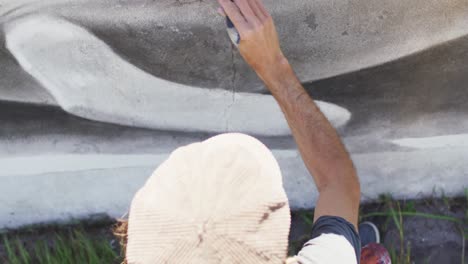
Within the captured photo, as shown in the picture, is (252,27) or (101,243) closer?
(252,27)

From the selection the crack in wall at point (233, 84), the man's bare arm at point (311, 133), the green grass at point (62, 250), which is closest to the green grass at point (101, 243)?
the green grass at point (62, 250)

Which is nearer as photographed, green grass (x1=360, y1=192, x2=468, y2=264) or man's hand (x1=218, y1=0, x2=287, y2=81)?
man's hand (x1=218, y1=0, x2=287, y2=81)

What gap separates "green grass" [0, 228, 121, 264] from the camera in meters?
2.07

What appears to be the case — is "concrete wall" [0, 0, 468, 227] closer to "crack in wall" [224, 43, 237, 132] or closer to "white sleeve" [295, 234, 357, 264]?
"crack in wall" [224, 43, 237, 132]

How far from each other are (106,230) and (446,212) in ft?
4.31

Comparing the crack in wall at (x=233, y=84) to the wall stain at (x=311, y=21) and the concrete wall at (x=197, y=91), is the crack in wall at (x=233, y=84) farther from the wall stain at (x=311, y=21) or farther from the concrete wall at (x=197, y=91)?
the wall stain at (x=311, y=21)

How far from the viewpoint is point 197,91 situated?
1737 millimetres

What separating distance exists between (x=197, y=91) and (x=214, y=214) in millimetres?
691

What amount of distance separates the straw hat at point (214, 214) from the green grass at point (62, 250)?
96 centimetres

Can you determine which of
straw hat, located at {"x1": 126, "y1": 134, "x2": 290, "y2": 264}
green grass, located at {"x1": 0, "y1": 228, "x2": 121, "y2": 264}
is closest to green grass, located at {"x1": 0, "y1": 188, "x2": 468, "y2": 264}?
green grass, located at {"x1": 0, "y1": 228, "x2": 121, "y2": 264}

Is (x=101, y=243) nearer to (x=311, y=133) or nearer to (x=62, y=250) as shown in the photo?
(x=62, y=250)

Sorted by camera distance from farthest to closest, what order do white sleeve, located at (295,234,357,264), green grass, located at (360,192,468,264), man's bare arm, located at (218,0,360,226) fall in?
green grass, located at (360,192,468,264) < man's bare arm, located at (218,0,360,226) < white sleeve, located at (295,234,357,264)

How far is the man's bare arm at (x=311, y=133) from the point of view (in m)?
1.36

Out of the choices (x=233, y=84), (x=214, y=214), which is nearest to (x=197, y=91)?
(x=233, y=84)
